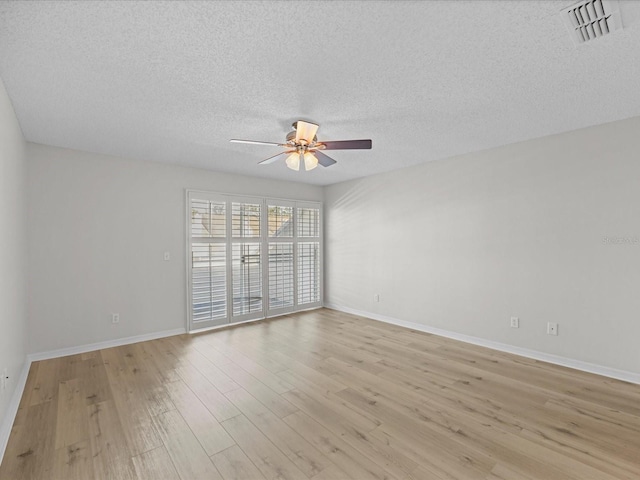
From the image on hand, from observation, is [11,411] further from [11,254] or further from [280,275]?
[280,275]

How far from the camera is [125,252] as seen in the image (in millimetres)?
4125

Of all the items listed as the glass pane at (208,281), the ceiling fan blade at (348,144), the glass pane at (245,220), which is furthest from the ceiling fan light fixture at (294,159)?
the glass pane at (208,281)

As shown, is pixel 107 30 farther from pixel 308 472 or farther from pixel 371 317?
pixel 371 317

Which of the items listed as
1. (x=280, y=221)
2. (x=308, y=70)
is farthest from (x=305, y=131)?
(x=280, y=221)

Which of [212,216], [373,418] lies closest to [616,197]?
[373,418]

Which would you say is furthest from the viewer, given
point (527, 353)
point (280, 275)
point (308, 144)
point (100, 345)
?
point (280, 275)

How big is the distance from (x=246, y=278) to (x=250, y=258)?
1.10 ft

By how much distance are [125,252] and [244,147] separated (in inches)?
83.1

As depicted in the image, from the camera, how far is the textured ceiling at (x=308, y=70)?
159 centimetres

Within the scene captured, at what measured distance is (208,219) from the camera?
4.81m

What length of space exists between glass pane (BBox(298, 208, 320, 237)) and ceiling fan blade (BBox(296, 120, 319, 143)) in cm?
303

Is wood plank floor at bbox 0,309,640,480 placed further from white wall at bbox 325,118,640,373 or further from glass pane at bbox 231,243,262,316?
glass pane at bbox 231,243,262,316

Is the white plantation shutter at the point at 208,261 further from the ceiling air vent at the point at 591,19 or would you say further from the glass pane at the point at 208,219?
the ceiling air vent at the point at 591,19

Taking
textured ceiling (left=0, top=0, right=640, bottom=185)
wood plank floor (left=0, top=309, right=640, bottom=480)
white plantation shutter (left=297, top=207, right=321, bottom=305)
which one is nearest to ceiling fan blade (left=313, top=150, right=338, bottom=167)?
textured ceiling (left=0, top=0, right=640, bottom=185)
